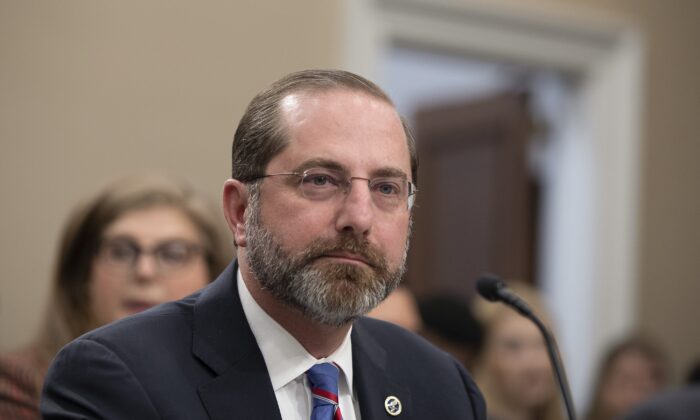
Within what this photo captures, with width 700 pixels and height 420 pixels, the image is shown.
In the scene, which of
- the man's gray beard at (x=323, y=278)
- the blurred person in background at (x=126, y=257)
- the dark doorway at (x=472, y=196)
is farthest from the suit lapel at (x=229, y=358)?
the dark doorway at (x=472, y=196)

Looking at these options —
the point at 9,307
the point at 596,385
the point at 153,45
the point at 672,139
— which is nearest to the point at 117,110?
the point at 153,45

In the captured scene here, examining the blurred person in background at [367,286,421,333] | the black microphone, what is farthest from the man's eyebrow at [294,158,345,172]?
the blurred person in background at [367,286,421,333]

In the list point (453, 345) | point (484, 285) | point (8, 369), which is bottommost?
point (453, 345)

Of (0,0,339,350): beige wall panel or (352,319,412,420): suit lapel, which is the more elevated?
(0,0,339,350): beige wall panel

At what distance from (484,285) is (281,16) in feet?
10.4

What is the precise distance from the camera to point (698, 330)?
22.4 ft

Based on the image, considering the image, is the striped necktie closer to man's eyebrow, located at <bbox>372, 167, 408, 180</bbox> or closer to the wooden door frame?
man's eyebrow, located at <bbox>372, 167, 408, 180</bbox>

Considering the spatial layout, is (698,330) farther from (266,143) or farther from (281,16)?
(266,143)

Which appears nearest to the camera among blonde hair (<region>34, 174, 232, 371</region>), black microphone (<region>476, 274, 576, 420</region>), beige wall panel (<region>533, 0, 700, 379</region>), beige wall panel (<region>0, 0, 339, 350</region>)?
black microphone (<region>476, 274, 576, 420</region>)

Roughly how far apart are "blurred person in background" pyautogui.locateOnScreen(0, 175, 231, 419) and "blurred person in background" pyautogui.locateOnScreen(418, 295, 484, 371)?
1.44 meters

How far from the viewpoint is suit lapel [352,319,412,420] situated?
224 centimetres

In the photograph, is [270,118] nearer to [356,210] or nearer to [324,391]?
[356,210]

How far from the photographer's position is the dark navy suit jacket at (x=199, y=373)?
1.98 metres

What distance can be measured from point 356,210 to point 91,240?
1775 millimetres
